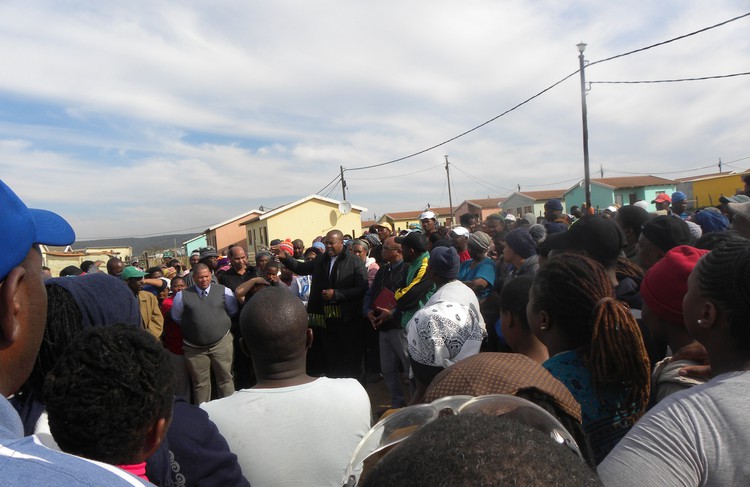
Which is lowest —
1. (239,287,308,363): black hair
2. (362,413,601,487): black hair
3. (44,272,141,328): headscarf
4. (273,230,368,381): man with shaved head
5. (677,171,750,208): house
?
(273,230,368,381): man with shaved head

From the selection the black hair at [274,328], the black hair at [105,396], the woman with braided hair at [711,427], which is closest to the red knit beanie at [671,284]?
the woman with braided hair at [711,427]

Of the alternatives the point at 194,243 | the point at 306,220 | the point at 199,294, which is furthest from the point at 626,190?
the point at 199,294

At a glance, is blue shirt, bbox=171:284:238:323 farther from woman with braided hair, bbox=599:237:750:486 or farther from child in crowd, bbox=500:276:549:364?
woman with braided hair, bbox=599:237:750:486

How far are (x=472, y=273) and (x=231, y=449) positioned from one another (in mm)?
3799

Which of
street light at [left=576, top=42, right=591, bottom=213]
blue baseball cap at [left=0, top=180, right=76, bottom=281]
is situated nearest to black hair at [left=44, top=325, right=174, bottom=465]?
blue baseball cap at [left=0, top=180, right=76, bottom=281]

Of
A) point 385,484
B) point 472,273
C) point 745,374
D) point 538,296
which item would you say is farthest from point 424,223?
point 385,484

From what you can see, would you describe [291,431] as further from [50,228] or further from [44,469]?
[44,469]

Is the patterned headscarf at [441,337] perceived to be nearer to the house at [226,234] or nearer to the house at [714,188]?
the house at [714,188]

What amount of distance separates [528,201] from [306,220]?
29574 mm

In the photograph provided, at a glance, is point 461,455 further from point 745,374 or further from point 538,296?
point 538,296

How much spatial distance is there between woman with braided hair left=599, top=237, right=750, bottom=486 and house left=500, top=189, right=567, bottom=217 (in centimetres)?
5261

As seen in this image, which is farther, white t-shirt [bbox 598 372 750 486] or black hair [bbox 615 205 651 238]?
black hair [bbox 615 205 651 238]

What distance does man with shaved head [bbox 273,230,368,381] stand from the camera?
5.91 meters

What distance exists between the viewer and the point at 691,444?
117 cm
